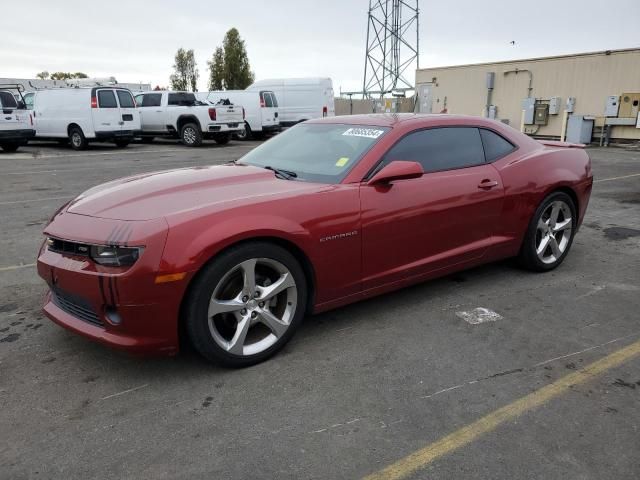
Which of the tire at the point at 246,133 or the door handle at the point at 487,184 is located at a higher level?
the door handle at the point at 487,184

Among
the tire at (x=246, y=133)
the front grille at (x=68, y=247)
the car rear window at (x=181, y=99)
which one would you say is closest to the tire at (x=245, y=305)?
the front grille at (x=68, y=247)

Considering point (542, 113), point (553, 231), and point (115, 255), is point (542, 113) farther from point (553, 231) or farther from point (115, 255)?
point (115, 255)

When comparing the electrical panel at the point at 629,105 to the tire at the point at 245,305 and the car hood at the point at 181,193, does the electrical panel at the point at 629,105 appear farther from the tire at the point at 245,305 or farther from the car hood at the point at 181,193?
the tire at the point at 245,305

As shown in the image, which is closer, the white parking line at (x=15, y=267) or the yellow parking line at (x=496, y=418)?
the yellow parking line at (x=496, y=418)

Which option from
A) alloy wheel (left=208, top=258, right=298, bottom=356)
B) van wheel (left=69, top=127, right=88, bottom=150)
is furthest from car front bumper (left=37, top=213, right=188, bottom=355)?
van wheel (left=69, top=127, right=88, bottom=150)

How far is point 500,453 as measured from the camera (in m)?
2.29

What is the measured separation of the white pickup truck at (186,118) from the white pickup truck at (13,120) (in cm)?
427

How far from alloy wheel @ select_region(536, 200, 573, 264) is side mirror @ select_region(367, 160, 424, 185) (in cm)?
172

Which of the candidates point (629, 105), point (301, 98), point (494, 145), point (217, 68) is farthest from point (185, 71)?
point (494, 145)

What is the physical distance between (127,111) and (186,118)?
7.36ft

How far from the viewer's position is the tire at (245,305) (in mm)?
2762

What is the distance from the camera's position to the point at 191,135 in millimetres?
18141

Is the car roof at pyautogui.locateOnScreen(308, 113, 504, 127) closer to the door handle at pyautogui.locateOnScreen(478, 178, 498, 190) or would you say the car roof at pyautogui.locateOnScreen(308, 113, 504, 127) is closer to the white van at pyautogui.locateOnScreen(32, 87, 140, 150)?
the door handle at pyautogui.locateOnScreen(478, 178, 498, 190)

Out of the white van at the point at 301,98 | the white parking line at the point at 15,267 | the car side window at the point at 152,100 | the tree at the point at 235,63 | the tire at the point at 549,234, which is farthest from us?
the tree at the point at 235,63
